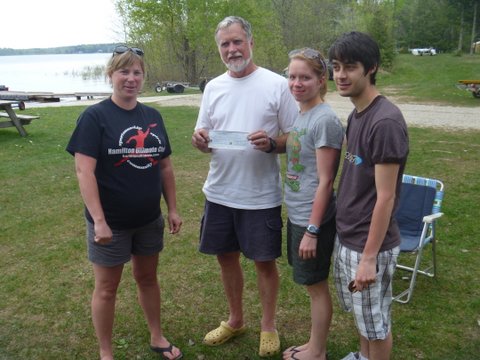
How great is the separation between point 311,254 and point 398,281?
1866 millimetres

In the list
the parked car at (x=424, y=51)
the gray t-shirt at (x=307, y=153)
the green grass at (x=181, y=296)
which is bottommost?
the green grass at (x=181, y=296)

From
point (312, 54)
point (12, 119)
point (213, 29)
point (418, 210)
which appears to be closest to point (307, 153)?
point (312, 54)

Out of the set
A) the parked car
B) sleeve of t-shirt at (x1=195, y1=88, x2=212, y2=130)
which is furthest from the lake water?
the parked car

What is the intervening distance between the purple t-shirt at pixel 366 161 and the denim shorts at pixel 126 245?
109cm

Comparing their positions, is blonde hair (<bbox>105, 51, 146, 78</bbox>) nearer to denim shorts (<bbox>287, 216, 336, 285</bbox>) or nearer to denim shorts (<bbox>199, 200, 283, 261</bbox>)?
denim shorts (<bbox>199, 200, 283, 261</bbox>)

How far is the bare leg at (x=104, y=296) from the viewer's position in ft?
8.54

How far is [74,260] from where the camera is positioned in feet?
14.4

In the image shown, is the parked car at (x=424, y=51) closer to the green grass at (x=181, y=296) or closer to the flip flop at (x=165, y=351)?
the green grass at (x=181, y=296)

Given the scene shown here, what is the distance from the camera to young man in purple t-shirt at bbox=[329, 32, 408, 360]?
1.97 m

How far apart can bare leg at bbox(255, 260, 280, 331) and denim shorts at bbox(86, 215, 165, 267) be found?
2.11ft

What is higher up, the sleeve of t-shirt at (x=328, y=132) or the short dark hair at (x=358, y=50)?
the short dark hair at (x=358, y=50)

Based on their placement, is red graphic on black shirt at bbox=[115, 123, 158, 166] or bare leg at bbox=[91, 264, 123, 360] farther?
bare leg at bbox=[91, 264, 123, 360]

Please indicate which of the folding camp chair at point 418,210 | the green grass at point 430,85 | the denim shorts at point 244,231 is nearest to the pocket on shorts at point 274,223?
the denim shorts at point 244,231

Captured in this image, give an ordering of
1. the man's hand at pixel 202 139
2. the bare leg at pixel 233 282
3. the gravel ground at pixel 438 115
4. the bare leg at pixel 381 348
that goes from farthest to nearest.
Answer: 1. the gravel ground at pixel 438 115
2. the bare leg at pixel 233 282
3. the man's hand at pixel 202 139
4. the bare leg at pixel 381 348
